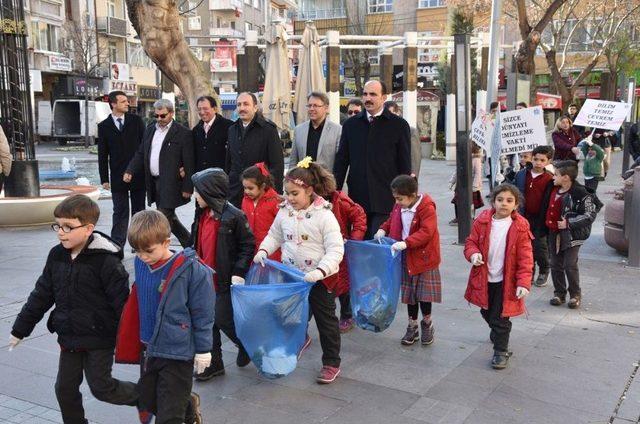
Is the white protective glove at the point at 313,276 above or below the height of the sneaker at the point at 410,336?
above

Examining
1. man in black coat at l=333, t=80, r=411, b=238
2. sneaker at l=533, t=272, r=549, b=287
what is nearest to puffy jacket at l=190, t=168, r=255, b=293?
man in black coat at l=333, t=80, r=411, b=238

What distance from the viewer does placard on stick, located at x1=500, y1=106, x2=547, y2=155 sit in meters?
8.20

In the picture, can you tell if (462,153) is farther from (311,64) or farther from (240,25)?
(240,25)

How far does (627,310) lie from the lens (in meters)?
6.09

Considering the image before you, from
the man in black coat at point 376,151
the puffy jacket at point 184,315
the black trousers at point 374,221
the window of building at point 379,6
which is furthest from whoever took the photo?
the window of building at point 379,6

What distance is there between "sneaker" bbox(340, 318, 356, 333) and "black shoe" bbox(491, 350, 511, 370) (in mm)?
1270

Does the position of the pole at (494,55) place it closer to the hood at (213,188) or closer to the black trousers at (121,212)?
the black trousers at (121,212)

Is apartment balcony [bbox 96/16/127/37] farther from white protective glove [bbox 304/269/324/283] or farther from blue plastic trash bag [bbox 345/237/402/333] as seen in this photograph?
white protective glove [bbox 304/269/324/283]

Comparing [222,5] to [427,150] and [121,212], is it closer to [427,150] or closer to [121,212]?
[427,150]

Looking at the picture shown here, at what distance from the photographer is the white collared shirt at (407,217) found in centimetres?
500

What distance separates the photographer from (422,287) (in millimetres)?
5012

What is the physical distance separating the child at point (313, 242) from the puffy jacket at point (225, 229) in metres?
0.15

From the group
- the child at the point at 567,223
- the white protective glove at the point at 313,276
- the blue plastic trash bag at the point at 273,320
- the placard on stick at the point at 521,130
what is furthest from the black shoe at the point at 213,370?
the placard on stick at the point at 521,130

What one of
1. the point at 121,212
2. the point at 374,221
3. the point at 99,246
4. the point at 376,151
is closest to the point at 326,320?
the point at 374,221
